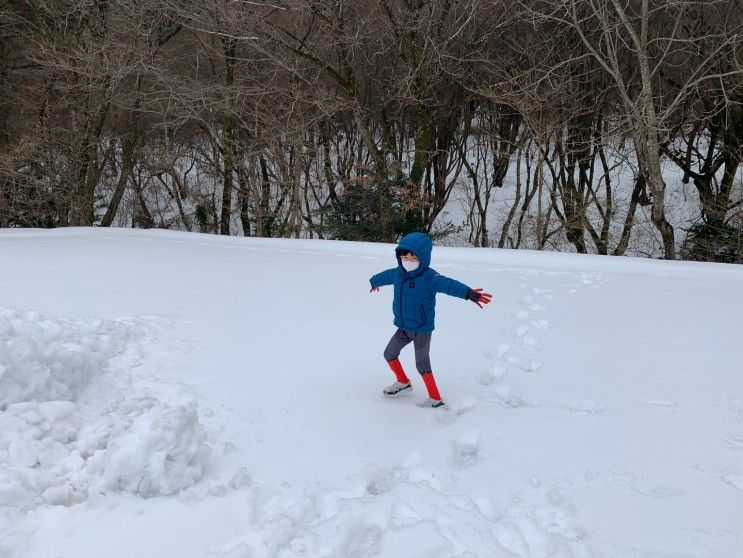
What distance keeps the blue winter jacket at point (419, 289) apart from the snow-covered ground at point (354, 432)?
22.8 inches

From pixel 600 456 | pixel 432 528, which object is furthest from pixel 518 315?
pixel 432 528

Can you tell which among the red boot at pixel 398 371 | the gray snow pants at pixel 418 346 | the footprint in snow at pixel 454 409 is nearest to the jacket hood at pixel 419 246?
the gray snow pants at pixel 418 346

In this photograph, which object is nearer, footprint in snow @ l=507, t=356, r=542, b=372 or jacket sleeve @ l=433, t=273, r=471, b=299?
jacket sleeve @ l=433, t=273, r=471, b=299

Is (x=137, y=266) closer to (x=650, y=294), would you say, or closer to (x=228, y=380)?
(x=228, y=380)

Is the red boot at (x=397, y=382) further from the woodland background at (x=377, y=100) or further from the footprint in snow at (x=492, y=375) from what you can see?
the woodland background at (x=377, y=100)

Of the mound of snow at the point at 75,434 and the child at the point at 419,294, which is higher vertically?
the child at the point at 419,294

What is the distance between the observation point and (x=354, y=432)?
138 inches

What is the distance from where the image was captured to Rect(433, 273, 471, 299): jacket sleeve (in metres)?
3.86

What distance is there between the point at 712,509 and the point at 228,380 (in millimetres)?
3075

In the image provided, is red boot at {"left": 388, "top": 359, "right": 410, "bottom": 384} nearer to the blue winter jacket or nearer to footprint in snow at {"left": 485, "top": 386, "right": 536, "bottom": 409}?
the blue winter jacket

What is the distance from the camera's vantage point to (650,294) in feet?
24.8

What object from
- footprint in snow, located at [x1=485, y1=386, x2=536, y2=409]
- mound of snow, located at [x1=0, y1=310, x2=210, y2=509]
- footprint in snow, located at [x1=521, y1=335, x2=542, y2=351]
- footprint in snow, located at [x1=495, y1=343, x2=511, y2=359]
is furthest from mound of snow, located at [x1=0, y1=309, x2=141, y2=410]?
footprint in snow, located at [x1=521, y1=335, x2=542, y2=351]

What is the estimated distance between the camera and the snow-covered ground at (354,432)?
2469 mm

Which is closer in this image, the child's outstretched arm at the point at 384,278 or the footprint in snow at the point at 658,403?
the footprint in snow at the point at 658,403
